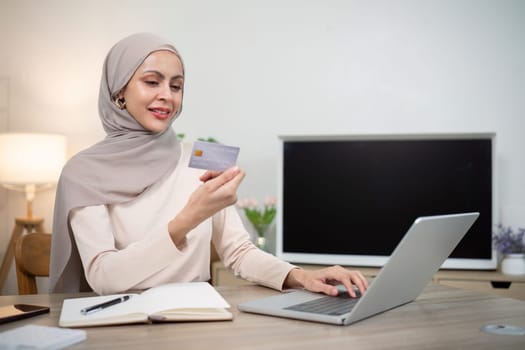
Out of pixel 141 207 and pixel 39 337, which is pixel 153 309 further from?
pixel 141 207

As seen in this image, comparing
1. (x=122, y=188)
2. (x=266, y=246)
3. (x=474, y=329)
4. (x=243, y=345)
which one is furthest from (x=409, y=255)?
(x=266, y=246)

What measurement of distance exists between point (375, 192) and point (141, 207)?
1.85 metres

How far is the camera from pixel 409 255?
103 cm

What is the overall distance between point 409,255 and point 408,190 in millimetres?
2210

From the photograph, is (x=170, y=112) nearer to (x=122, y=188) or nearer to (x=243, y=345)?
(x=122, y=188)

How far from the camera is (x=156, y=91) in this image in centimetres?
164

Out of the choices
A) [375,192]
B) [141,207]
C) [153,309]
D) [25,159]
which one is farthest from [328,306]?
[25,159]

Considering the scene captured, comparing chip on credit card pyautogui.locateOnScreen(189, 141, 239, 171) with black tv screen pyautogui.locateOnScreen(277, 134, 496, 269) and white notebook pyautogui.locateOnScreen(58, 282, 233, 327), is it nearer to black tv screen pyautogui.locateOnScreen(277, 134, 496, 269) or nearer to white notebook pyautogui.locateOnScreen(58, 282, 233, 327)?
white notebook pyautogui.locateOnScreen(58, 282, 233, 327)

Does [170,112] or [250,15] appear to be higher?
[250,15]

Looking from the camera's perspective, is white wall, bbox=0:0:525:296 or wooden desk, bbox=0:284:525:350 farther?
white wall, bbox=0:0:525:296

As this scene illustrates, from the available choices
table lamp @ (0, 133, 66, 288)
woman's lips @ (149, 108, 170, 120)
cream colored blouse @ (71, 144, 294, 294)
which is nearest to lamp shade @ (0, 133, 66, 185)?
table lamp @ (0, 133, 66, 288)

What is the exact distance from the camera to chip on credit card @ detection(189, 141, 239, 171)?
1102mm

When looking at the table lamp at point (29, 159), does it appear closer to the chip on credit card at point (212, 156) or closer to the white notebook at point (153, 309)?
the white notebook at point (153, 309)

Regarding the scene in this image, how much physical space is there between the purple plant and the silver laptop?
6.62ft
